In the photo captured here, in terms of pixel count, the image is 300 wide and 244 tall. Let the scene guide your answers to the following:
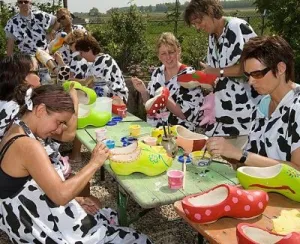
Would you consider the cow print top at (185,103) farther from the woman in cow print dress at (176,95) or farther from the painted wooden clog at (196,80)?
the painted wooden clog at (196,80)

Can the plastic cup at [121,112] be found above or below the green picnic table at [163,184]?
below

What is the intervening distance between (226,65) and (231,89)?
0.68 ft

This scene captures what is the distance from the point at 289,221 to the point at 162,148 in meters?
1.04

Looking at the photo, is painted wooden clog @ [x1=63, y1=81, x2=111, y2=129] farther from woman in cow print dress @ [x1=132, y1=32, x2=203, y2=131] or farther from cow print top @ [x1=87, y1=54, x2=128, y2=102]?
cow print top @ [x1=87, y1=54, x2=128, y2=102]

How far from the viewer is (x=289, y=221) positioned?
1836mm

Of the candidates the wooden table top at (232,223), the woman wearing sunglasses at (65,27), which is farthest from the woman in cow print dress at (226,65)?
the woman wearing sunglasses at (65,27)

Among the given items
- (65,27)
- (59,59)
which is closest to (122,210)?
(59,59)

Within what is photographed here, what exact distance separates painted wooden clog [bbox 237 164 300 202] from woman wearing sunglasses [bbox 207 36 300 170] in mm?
97

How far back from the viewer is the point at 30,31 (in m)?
6.03

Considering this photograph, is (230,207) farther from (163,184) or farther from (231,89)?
(231,89)

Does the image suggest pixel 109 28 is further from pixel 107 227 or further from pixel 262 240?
pixel 262 240

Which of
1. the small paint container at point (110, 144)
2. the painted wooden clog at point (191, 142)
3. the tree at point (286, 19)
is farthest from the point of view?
the tree at point (286, 19)

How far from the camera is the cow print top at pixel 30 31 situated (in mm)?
6031

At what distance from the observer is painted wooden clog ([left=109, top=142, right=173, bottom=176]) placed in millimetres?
2477
